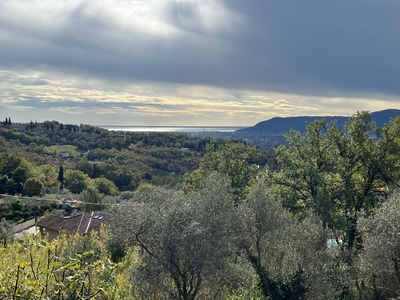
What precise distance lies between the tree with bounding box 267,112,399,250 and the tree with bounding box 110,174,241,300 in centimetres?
591

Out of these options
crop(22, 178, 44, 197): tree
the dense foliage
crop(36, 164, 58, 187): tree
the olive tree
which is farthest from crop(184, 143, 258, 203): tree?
crop(36, 164, 58, 187): tree

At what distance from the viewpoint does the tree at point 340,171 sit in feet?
50.6

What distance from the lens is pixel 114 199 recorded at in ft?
156

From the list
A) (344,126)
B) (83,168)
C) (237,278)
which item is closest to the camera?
(237,278)

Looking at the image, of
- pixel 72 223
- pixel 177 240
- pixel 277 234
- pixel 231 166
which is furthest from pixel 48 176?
pixel 177 240

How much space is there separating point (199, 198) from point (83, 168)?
63.2 metres

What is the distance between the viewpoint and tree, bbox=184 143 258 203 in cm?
2381

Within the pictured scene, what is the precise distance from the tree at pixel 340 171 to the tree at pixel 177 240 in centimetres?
591

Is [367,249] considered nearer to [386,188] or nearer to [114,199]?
[386,188]

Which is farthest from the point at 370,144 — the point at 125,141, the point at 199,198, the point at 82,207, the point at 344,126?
the point at 125,141

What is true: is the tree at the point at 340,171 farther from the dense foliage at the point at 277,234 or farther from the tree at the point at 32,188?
the tree at the point at 32,188

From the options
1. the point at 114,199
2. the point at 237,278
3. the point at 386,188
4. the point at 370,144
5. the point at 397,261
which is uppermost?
the point at 370,144

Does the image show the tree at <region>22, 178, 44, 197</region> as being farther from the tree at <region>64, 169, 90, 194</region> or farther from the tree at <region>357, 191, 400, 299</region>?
the tree at <region>357, 191, 400, 299</region>

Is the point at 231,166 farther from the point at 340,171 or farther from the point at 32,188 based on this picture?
the point at 32,188
